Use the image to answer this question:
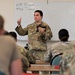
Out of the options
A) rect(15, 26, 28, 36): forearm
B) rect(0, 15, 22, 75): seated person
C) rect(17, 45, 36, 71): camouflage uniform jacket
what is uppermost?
rect(0, 15, 22, 75): seated person

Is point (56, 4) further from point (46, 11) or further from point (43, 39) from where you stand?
point (43, 39)

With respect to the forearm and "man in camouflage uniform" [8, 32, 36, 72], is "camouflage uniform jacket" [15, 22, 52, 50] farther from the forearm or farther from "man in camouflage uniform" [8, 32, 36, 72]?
"man in camouflage uniform" [8, 32, 36, 72]

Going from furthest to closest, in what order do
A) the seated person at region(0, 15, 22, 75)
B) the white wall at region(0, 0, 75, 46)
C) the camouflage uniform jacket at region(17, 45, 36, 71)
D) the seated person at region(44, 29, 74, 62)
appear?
the white wall at region(0, 0, 75, 46), the seated person at region(44, 29, 74, 62), the camouflage uniform jacket at region(17, 45, 36, 71), the seated person at region(0, 15, 22, 75)

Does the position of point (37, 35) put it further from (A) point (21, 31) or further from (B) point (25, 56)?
(B) point (25, 56)

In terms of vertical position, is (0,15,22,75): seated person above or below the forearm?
above

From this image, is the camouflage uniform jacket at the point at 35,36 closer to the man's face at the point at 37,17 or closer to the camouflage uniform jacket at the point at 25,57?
the man's face at the point at 37,17

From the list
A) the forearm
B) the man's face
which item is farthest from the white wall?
the man's face

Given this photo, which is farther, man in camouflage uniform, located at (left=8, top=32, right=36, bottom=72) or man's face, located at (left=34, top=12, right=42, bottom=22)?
man's face, located at (left=34, top=12, right=42, bottom=22)

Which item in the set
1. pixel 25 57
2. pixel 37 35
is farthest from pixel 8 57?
pixel 37 35

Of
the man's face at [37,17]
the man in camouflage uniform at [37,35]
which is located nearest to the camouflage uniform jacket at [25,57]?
the man in camouflage uniform at [37,35]

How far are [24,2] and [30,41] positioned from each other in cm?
111

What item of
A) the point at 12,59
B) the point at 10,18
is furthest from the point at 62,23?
the point at 12,59

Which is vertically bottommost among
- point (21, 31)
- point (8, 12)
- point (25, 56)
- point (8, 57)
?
point (25, 56)

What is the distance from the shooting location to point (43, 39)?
501 cm
